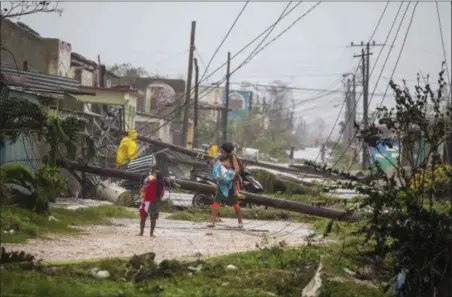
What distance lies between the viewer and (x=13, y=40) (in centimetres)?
3209

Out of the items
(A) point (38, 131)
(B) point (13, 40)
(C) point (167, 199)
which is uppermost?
(B) point (13, 40)

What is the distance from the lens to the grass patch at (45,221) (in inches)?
435

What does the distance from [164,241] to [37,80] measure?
8.16 m

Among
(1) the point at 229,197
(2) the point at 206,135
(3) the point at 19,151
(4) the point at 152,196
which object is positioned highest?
(3) the point at 19,151

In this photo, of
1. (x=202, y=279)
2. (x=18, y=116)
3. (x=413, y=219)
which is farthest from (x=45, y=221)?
(x=413, y=219)

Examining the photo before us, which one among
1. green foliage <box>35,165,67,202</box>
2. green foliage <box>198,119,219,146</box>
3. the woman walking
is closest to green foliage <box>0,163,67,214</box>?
green foliage <box>35,165,67,202</box>

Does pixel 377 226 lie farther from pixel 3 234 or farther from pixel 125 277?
pixel 3 234

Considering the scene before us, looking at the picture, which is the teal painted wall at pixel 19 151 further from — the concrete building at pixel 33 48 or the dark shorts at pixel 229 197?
the concrete building at pixel 33 48

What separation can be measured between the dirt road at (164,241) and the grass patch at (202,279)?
0.97 m

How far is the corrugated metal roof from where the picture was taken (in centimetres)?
1717

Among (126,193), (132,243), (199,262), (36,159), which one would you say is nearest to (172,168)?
(126,193)

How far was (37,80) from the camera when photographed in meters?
18.5

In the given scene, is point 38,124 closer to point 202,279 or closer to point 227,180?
point 227,180

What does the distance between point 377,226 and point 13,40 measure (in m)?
26.6
